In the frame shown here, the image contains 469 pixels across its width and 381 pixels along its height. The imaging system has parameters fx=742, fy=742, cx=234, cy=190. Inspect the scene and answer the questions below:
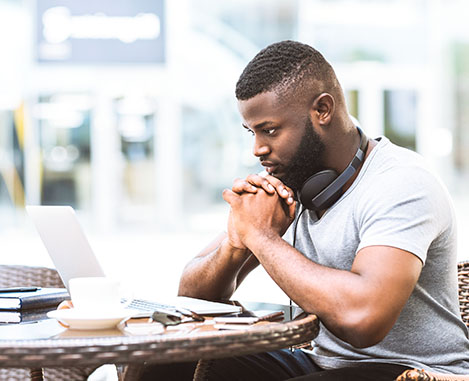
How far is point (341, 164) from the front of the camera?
84.3 inches

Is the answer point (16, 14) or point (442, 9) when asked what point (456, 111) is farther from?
point (16, 14)

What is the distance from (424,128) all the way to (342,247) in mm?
9276

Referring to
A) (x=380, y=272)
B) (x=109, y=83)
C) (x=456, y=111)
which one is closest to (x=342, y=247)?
(x=380, y=272)

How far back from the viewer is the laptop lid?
6.59 feet

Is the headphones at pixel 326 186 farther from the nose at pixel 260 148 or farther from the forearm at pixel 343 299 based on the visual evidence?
the forearm at pixel 343 299

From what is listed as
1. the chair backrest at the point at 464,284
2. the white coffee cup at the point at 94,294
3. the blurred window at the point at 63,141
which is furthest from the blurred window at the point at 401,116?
the white coffee cup at the point at 94,294

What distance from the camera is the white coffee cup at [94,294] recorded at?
1570mm

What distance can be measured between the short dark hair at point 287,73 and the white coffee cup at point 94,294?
2.56 ft

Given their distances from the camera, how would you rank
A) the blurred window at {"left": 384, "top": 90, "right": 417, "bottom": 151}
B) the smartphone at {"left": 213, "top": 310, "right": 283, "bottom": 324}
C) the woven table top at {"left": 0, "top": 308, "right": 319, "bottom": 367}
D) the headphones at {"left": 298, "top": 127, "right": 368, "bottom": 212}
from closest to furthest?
the woven table top at {"left": 0, "top": 308, "right": 319, "bottom": 367}, the smartphone at {"left": 213, "top": 310, "right": 283, "bottom": 324}, the headphones at {"left": 298, "top": 127, "right": 368, "bottom": 212}, the blurred window at {"left": 384, "top": 90, "right": 417, "bottom": 151}

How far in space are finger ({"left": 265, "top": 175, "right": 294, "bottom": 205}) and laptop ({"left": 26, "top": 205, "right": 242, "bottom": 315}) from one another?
33 cm

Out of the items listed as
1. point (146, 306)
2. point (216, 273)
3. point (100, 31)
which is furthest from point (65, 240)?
point (100, 31)

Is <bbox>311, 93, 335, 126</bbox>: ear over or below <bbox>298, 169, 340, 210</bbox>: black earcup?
over

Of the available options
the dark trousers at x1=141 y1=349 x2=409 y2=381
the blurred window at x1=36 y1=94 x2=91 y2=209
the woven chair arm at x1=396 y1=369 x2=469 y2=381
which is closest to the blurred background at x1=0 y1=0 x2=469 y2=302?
the blurred window at x1=36 y1=94 x2=91 y2=209

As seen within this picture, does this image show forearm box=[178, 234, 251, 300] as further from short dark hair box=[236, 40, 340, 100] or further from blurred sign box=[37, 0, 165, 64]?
blurred sign box=[37, 0, 165, 64]
